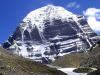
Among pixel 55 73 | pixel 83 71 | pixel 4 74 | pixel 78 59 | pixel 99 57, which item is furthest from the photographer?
pixel 78 59

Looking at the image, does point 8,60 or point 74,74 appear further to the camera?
point 74,74

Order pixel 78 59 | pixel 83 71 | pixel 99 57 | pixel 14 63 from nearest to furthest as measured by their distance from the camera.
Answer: pixel 14 63
pixel 83 71
pixel 99 57
pixel 78 59

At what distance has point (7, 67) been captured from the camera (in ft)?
182

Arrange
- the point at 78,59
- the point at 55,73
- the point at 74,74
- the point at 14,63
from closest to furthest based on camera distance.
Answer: the point at 14,63 < the point at 55,73 < the point at 74,74 < the point at 78,59

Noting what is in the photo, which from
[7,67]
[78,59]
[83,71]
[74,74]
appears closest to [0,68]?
[7,67]

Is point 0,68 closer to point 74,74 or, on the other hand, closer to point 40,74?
point 40,74

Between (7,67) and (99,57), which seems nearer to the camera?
(7,67)

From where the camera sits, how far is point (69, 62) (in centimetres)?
16025

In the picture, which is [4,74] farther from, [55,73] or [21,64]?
[55,73]

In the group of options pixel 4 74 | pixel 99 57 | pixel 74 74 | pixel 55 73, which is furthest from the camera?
pixel 99 57

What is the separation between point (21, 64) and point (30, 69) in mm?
1600

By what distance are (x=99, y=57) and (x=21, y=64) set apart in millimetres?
44537

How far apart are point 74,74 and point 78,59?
274ft

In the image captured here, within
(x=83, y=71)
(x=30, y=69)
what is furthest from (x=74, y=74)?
(x=30, y=69)
